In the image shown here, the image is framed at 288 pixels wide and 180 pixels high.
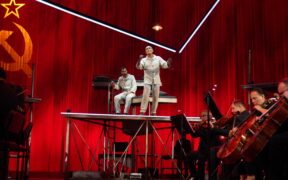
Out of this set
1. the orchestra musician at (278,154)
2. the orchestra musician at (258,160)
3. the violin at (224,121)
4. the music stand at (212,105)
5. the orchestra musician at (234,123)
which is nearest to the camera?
the orchestra musician at (278,154)

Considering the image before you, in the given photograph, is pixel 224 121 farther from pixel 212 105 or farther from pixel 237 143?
pixel 237 143

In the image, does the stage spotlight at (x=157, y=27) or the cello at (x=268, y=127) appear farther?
the stage spotlight at (x=157, y=27)

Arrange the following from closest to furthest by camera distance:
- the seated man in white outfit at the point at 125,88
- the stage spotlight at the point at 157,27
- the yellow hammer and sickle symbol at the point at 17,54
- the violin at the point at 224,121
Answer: the violin at the point at 224,121, the seated man in white outfit at the point at 125,88, the yellow hammer and sickle symbol at the point at 17,54, the stage spotlight at the point at 157,27

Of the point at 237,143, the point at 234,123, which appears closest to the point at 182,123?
the point at 234,123

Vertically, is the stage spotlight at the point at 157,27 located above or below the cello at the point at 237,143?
above

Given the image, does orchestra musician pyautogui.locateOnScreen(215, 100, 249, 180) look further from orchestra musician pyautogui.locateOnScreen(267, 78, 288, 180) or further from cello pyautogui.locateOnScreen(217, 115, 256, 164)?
orchestra musician pyautogui.locateOnScreen(267, 78, 288, 180)

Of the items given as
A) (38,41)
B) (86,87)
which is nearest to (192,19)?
(86,87)

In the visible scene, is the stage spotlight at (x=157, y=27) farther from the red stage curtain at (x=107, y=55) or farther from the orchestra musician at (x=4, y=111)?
the orchestra musician at (x=4, y=111)

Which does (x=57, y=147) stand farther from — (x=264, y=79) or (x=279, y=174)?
(x=279, y=174)

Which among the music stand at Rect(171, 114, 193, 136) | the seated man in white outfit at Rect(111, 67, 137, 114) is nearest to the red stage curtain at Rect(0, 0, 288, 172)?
the seated man in white outfit at Rect(111, 67, 137, 114)

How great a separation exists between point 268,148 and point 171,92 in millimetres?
6406

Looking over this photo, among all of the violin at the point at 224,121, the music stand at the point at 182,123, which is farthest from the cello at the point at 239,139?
the music stand at the point at 182,123

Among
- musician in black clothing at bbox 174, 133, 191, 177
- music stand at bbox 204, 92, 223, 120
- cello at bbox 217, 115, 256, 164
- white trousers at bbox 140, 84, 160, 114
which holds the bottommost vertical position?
musician in black clothing at bbox 174, 133, 191, 177

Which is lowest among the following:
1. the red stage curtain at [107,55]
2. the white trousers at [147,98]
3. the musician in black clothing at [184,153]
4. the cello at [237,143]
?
the musician in black clothing at [184,153]
